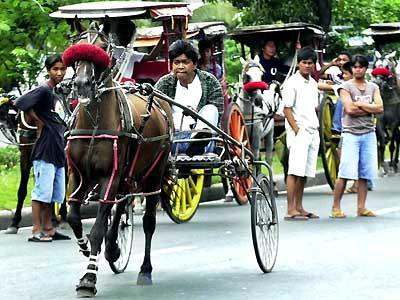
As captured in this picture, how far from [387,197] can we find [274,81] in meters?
2.64

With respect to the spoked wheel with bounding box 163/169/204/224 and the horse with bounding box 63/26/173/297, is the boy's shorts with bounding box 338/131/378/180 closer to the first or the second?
the spoked wheel with bounding box 163/169/204/224

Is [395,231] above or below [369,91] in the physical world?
below

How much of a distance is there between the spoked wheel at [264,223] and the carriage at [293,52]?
21.8 feet

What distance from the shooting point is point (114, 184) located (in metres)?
9.60

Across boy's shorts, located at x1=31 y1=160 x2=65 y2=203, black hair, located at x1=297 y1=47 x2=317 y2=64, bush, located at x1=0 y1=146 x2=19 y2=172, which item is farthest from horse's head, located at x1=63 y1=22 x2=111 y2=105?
bush, located at x1=0 y1=146 x2=19 y2=172

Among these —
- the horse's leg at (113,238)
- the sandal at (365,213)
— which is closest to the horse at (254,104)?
the sandal at (365,213)

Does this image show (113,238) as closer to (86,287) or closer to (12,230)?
(86,287)

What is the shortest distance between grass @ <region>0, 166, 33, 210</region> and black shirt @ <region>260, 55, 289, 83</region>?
4.40 meters

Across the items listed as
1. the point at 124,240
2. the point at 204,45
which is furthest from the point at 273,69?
the point at 124,240

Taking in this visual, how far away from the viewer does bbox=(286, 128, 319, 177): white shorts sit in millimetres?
15336

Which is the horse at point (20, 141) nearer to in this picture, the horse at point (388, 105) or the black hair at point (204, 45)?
the black hair at point (204, 45)

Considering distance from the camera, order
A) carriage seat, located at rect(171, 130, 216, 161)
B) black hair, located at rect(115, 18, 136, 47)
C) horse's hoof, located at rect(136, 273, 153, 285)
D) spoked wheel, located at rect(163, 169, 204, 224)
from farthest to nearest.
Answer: black hair, located at rect(115, 18, 136, 47), spoked wheel, located at rect(163, 169, 204, 224), carriage seat, located at rect(171, 130, 216, 161), horse's hoof, located at rect(136, 273, 153, 285)

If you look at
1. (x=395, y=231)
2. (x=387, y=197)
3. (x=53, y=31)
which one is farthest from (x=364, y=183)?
(x=53, y=31)

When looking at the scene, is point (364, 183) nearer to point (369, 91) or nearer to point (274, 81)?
point (369, 91)
